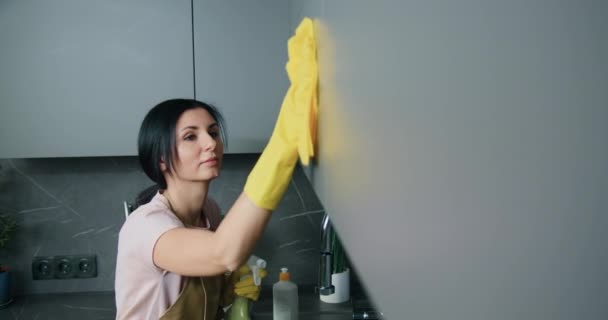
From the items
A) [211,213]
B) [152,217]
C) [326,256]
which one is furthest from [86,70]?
[326,256]

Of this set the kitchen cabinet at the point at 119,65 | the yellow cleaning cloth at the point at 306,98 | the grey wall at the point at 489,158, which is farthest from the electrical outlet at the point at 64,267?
the grey wall at the point at 489,158

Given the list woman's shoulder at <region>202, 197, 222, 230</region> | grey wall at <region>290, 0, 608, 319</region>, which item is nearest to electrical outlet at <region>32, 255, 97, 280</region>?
woman's shoulder at <region>202, 197, 222, 230</region>

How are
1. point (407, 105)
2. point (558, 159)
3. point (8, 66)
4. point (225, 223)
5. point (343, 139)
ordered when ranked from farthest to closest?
point (8, 66), point (225, 223), point (343, 139), point (407, 105), point (558, 159)

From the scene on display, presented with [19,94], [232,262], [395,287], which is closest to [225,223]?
[232,262]

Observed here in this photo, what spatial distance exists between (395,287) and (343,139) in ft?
0.66

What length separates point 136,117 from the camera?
1685 millimetres

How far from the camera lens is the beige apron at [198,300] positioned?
4.33 feet

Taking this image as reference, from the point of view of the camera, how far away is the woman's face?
1315 mm

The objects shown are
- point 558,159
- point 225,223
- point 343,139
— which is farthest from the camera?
point 225,223

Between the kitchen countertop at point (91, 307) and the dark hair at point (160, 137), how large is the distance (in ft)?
2.42

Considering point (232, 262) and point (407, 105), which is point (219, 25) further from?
point (407, 105)

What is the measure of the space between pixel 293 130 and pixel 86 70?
3.74 feet

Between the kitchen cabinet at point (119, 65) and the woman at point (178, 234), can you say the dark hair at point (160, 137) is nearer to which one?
the woman at point (178, 234)

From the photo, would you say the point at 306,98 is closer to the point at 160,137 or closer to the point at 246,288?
the point at 160,137
